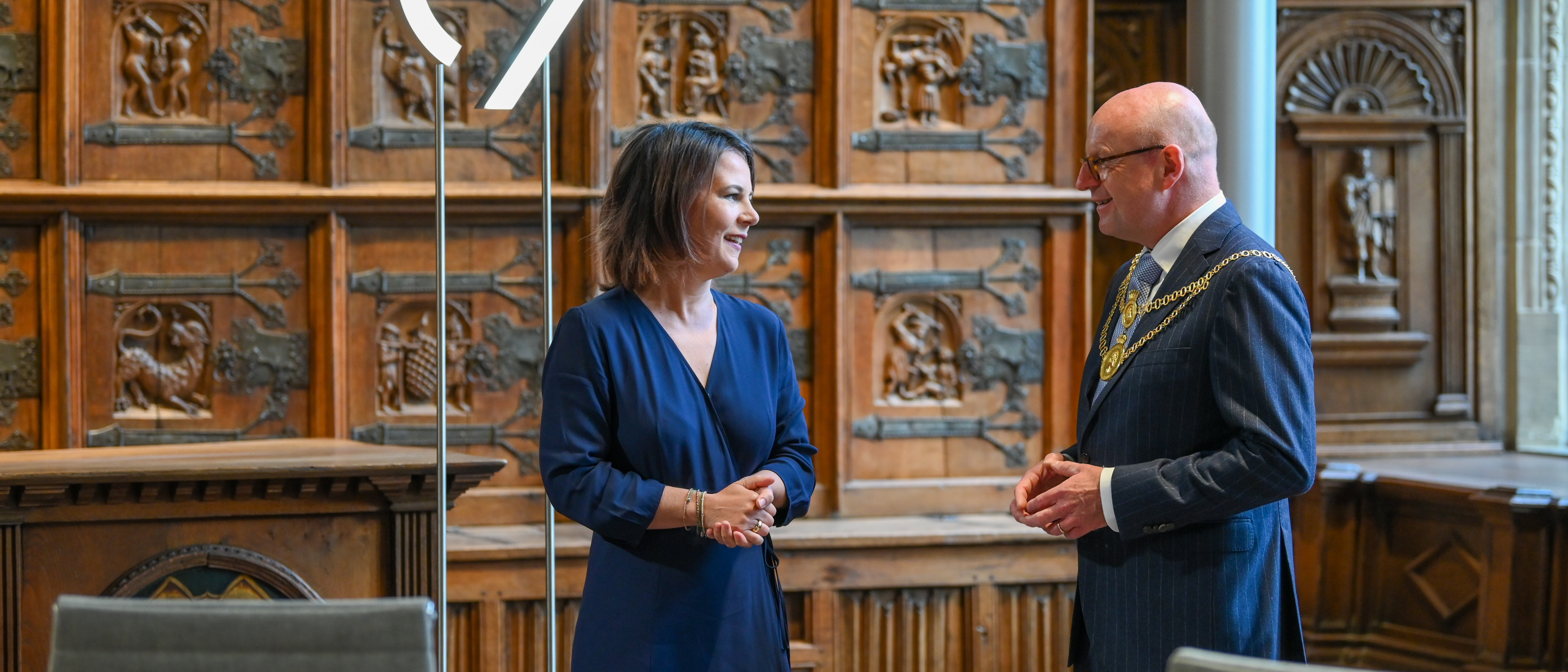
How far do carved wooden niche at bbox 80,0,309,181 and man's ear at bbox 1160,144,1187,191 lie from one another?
10.4ft

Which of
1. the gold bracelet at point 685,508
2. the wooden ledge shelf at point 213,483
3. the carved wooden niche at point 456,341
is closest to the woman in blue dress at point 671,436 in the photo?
the gold bracelet at point 685,508

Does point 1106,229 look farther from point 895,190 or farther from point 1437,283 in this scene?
point 1437,283

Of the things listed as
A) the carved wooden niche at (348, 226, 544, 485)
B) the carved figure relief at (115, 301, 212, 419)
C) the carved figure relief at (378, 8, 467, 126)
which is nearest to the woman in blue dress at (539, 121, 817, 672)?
the carved wooden niche at (348, 226, 544, 485)

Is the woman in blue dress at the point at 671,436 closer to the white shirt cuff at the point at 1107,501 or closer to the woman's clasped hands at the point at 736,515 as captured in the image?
the woman's clasped hands at the point at 736,515

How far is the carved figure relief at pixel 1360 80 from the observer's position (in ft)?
16.9

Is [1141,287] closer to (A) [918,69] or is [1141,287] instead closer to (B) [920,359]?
(B) [920,359]

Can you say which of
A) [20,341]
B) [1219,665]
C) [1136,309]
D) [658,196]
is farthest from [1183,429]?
[20,341]

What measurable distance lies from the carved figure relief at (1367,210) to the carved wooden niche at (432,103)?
10.3 feet

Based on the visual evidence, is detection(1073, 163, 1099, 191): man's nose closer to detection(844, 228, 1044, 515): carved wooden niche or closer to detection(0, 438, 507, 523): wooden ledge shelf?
detection(0, 438, 507, 523): wooden ledge shelf

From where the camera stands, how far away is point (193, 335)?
422cm

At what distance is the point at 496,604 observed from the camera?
4129mm

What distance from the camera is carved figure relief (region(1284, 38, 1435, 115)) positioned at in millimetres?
5137

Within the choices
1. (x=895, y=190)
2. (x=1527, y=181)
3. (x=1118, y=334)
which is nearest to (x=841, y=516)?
(x=895, y=190)

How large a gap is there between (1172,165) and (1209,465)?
0.45 m
